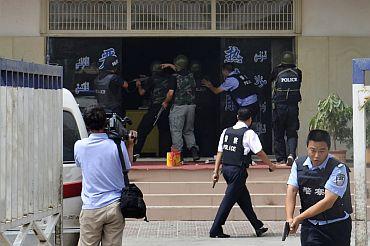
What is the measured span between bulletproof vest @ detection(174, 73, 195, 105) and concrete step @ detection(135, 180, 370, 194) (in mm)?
2321

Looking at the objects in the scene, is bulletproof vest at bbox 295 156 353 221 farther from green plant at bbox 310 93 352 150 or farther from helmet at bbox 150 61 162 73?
helmet at bbox 150 61 162 73

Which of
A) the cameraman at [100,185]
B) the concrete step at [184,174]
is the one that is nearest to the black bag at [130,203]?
the cameraman at [100,185]

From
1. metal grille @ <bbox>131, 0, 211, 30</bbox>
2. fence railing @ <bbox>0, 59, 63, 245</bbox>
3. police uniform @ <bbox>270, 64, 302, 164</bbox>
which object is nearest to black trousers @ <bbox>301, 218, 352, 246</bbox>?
fence railing @ <bbox>0, 59, 63, 245</bbox>

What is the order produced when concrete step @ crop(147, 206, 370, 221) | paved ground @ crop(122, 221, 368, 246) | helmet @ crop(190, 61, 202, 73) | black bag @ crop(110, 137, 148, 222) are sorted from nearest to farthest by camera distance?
black bag @ crop(110, 137, 148, 222)
paved ground @ crop(122, 221, 368, 246)
concrete step @ crop(147, 206, 370, 221)
helmet @ crop(190, 61, 202, 73)

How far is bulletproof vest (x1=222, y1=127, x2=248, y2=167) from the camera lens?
10742 mm

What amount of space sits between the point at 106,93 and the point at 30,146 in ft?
30.7

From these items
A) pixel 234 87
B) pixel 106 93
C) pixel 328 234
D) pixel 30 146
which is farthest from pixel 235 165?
pixel 30 146

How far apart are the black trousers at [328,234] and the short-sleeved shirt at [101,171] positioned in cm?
170

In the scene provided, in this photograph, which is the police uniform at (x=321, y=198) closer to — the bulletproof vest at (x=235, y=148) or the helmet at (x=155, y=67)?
the bulletproof vest at (x=235, y=148)

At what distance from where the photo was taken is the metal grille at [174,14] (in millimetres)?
15000

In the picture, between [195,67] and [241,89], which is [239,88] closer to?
[241,89]

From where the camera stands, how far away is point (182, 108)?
14.8m

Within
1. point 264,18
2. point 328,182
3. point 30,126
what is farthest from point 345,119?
point 30,126

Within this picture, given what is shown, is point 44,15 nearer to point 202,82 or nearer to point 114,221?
point 202,82
